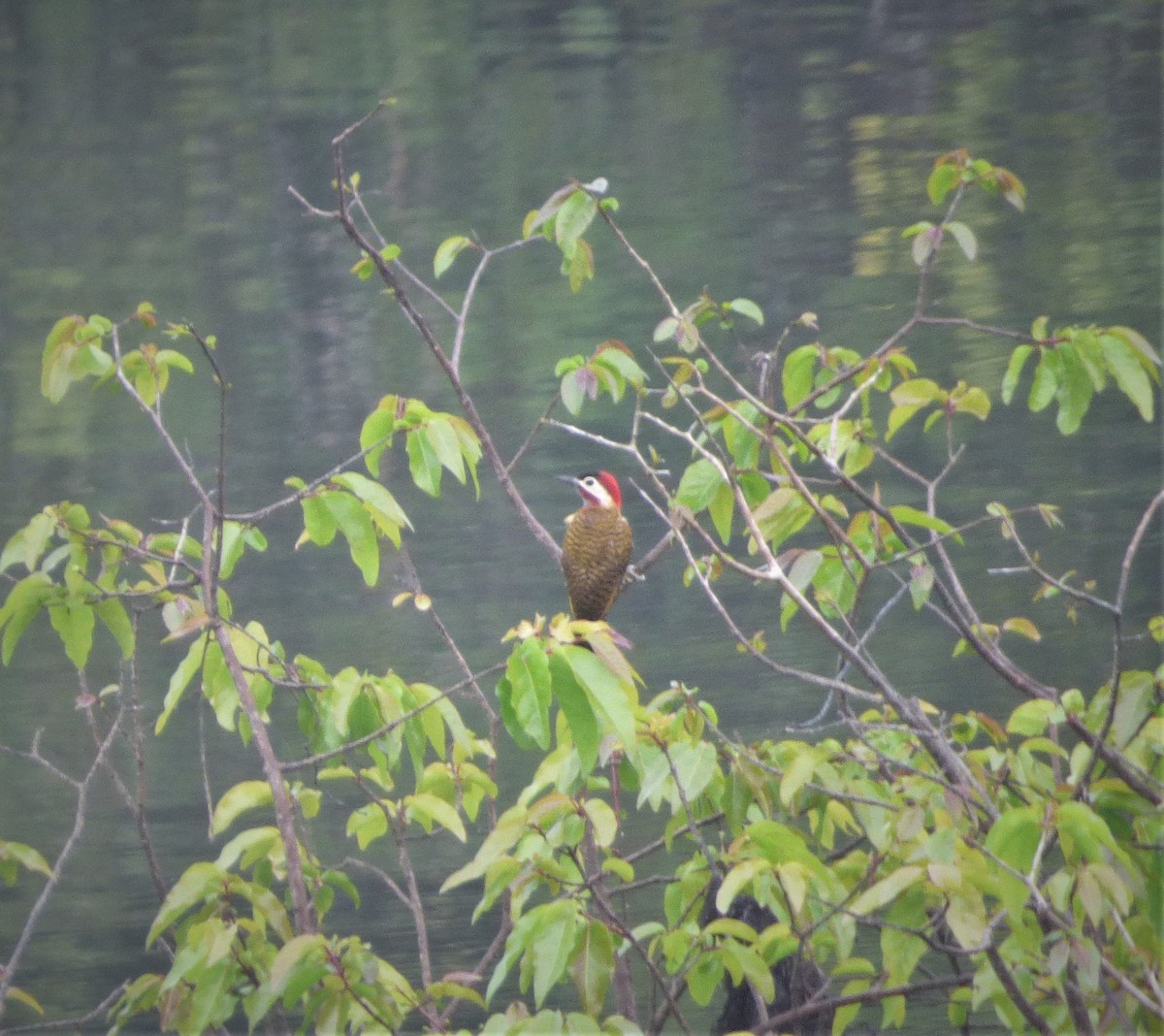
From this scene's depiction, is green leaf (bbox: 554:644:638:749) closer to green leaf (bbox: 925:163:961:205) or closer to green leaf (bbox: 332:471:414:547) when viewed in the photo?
green leaf (bbox: 332:471:414:547)

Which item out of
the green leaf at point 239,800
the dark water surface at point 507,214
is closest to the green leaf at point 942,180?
the green leaf at point 239,800

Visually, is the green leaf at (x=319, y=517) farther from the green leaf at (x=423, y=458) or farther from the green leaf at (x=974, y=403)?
the green leaf at (x=974, y=403)

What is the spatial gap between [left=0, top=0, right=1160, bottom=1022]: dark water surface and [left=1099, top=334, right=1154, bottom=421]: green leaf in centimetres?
219

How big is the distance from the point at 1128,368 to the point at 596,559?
948 millimetres

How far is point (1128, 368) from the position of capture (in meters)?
1.17

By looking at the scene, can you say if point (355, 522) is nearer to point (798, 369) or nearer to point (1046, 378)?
point (798, 369)

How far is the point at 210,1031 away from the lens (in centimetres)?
130

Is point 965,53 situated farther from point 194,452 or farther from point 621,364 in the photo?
point 621,364

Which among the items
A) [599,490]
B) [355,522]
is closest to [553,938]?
[355,522]

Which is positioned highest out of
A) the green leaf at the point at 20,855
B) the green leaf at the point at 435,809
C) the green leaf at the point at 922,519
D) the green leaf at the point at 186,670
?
the green leaf at the point at 922,519

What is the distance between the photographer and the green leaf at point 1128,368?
1.15 metres

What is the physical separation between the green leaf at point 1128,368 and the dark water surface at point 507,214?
2.19 meters

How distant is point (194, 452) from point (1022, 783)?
124 inches

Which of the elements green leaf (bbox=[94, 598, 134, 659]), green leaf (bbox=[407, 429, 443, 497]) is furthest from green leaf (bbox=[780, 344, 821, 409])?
green leaf (bbox=[94, 598, 134, 659])
